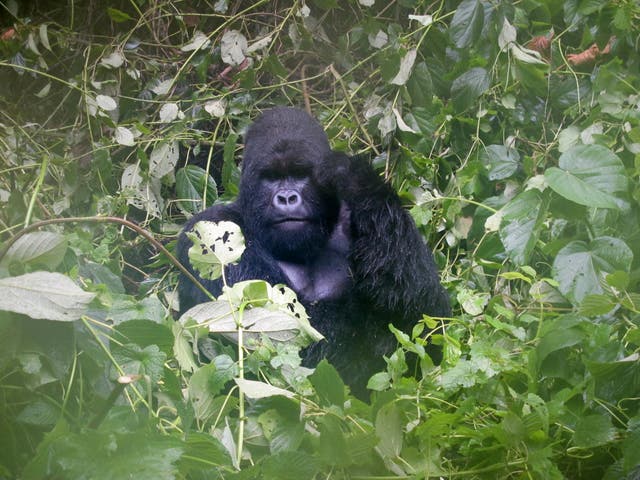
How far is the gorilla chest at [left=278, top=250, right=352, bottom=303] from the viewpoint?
6.88ft

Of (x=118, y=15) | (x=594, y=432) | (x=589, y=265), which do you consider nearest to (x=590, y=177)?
(x=589, y=265)

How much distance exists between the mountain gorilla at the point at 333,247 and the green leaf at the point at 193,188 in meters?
0.45

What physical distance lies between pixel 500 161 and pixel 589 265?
796 mm

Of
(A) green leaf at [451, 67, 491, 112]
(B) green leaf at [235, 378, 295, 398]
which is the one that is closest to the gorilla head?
(A) green leaf at [451, 67, 491, 112]

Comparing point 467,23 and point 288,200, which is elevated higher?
point 467,23

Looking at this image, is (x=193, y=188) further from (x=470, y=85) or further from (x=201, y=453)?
(x=201, y=453)

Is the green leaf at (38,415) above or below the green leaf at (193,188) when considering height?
above

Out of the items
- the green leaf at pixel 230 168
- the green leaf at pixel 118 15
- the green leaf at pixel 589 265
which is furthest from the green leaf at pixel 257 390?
the green leaf at pixel 118 15

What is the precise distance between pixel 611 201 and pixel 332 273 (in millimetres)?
817

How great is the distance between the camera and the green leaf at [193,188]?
102 inches

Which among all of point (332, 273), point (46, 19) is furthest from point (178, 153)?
point (332, 273)

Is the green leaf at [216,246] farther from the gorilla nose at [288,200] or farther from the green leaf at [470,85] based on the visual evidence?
the green leaf at [470,85]

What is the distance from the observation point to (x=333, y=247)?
6.89 feet

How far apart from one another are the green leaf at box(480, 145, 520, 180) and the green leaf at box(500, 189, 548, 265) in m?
0.58
